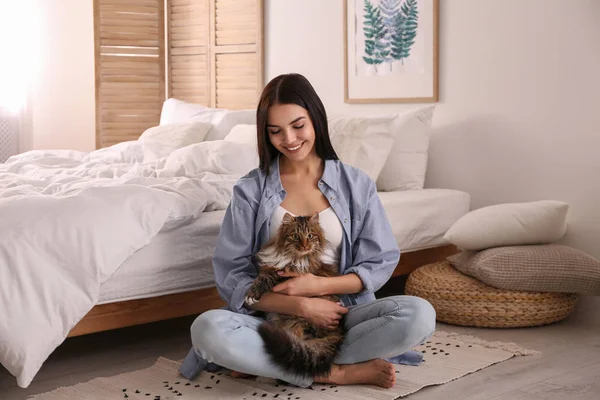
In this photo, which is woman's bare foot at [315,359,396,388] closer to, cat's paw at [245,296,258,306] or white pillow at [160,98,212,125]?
cat's paw at [245,296,258,306]

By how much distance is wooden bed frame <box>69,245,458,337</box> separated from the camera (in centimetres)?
279

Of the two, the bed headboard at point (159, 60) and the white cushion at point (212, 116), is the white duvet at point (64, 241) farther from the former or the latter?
the bed headboard at point (159, 60)

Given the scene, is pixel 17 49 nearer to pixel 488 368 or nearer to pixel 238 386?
pixel 238 386

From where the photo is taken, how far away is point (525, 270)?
3.35 metres

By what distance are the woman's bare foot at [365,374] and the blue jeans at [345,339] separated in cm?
3

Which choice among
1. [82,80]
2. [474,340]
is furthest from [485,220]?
[82,80]

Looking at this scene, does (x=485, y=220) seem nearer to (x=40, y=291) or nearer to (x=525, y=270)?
(x=525, y=270)

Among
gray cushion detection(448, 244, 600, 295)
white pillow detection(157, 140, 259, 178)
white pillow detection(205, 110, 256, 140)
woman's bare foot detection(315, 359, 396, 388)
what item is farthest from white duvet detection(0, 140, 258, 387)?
white pillow detection(205, 110, 256, 140)

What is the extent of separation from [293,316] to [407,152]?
182 centimetres

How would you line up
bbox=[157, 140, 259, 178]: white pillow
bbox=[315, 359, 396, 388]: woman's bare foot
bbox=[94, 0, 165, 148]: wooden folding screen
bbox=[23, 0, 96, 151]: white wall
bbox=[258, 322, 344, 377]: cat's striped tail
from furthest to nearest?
bbox=[23, 0, 96, 151]: white wall → bbox=[94, 0, 165, 148]: wooden folding screen → bbox=[157, 140, 259, 178]: white pillow → bbox=[315, 359, 396, 388]: woman's bare foot → bbox=[258, 322, 344, 377]: cat's striped tail

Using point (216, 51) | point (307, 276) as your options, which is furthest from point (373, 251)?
point (216, 51)

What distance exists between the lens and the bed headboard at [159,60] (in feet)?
17.4

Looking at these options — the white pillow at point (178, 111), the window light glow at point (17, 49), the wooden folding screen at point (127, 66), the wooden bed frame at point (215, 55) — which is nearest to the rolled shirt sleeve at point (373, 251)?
the white pillow at point (178, 111)

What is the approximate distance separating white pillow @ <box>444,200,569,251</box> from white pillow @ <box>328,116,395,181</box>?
2.05 feet
